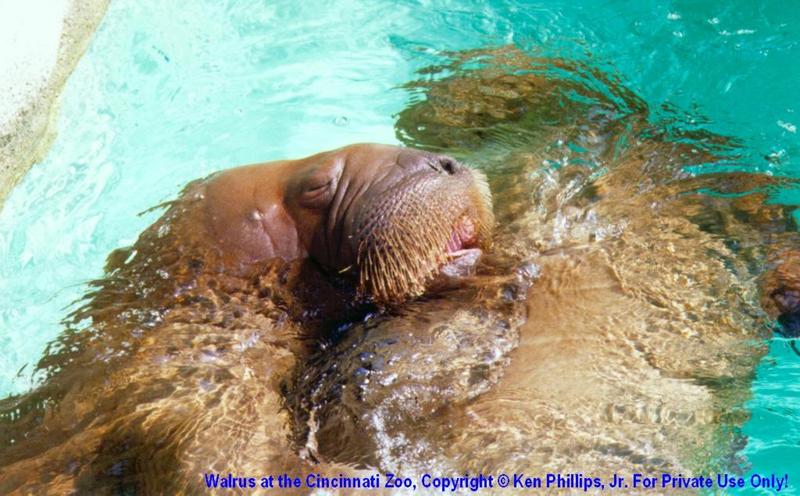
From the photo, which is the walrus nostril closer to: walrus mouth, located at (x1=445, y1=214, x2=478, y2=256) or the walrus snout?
the walrus snout

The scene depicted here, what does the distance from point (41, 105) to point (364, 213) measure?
4.43 metres

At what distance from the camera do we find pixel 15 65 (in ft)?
24.1

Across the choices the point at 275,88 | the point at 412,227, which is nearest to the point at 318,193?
the point at 412,227

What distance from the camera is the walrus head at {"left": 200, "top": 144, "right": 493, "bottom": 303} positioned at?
4.43 meters

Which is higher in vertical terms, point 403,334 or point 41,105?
point 41,105

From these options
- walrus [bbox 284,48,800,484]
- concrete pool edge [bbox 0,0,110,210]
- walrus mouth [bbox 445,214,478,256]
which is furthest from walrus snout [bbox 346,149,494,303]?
concrete pool edge [bbox 0,0,110,210]

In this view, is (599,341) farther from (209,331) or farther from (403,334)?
(209,331)

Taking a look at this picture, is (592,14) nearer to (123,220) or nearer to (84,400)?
(123,220)

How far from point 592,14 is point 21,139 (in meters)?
5.21

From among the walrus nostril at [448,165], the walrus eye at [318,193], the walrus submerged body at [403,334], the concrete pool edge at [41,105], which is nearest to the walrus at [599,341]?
the walrus submerged body at [403,334]

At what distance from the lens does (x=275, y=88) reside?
8672mm

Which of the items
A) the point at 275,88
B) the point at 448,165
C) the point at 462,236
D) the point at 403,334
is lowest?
the point at 403,334

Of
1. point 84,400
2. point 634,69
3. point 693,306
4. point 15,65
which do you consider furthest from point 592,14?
point 84,400

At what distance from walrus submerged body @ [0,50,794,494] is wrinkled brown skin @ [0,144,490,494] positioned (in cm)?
1
